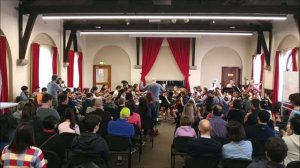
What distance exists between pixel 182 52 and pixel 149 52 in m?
1.52

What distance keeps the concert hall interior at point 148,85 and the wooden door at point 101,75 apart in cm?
5

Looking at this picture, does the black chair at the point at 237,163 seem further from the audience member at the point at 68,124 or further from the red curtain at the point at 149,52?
the red curtain at the point at 149,52

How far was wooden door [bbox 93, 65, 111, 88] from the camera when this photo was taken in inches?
556

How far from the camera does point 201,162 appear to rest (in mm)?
3463

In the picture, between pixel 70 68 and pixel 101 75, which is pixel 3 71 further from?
pixel 101 75

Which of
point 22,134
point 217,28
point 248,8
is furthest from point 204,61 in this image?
point 22,134

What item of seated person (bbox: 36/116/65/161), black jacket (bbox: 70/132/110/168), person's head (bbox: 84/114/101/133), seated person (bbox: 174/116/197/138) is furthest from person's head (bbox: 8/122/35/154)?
seated person (bbox: 174/116/197/138)

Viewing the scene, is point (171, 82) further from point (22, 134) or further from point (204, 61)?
point (22, 134)

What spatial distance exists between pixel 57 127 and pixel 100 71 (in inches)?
396

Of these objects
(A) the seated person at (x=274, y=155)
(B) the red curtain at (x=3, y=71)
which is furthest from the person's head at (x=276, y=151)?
(B) the red curtain at (x=3, y=71)

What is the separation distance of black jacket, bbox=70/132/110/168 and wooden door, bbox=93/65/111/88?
1110 centimetres

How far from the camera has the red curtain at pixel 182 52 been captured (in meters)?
13.6

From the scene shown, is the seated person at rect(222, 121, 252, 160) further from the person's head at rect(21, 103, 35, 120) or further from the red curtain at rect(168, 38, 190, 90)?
the red curtain at rect(168, 38, 190, 90)

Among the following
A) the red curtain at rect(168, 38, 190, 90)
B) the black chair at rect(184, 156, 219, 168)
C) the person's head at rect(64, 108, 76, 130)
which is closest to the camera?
the black chair at rect(184, 156, 219, 168)
